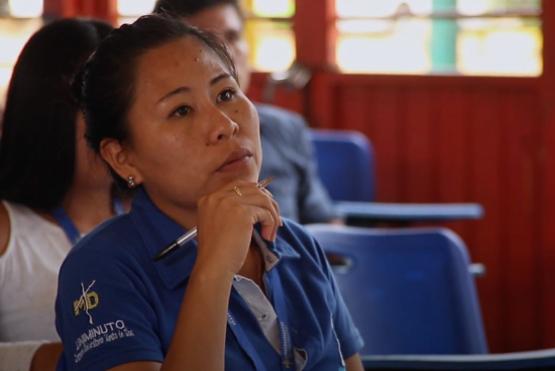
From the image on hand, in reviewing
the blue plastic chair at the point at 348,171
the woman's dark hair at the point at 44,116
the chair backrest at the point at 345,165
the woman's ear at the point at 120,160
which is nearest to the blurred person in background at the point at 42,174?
the woman's dark hair at the point at 44,116

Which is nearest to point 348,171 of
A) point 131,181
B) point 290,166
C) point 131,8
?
point 290,166

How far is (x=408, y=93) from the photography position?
4.05 m

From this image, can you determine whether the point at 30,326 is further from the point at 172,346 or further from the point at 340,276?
the point at 340,276

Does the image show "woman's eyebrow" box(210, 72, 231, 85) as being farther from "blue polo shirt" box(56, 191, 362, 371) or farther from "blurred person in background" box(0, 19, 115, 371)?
"blurred person in background" box(0, 19, 115, 371)

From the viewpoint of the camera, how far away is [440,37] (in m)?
4.01

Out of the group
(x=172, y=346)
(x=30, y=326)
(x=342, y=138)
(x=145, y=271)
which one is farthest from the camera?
(x=342, y=138)

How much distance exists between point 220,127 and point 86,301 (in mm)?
295

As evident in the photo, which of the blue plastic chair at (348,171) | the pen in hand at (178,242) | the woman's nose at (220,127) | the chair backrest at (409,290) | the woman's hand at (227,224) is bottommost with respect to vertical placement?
the blue plastic chair at (348,171)

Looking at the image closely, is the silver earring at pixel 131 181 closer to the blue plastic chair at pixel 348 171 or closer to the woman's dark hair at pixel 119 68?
the woman's dark hair at pixel 119 68

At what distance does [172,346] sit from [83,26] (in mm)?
849

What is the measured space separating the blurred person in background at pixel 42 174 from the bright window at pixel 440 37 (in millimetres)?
2176

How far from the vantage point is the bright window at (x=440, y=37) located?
12.6 feet

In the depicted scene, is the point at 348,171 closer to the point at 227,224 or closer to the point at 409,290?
the point at 409,290

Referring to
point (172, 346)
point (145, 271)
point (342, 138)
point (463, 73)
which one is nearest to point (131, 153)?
point (145, 271)
